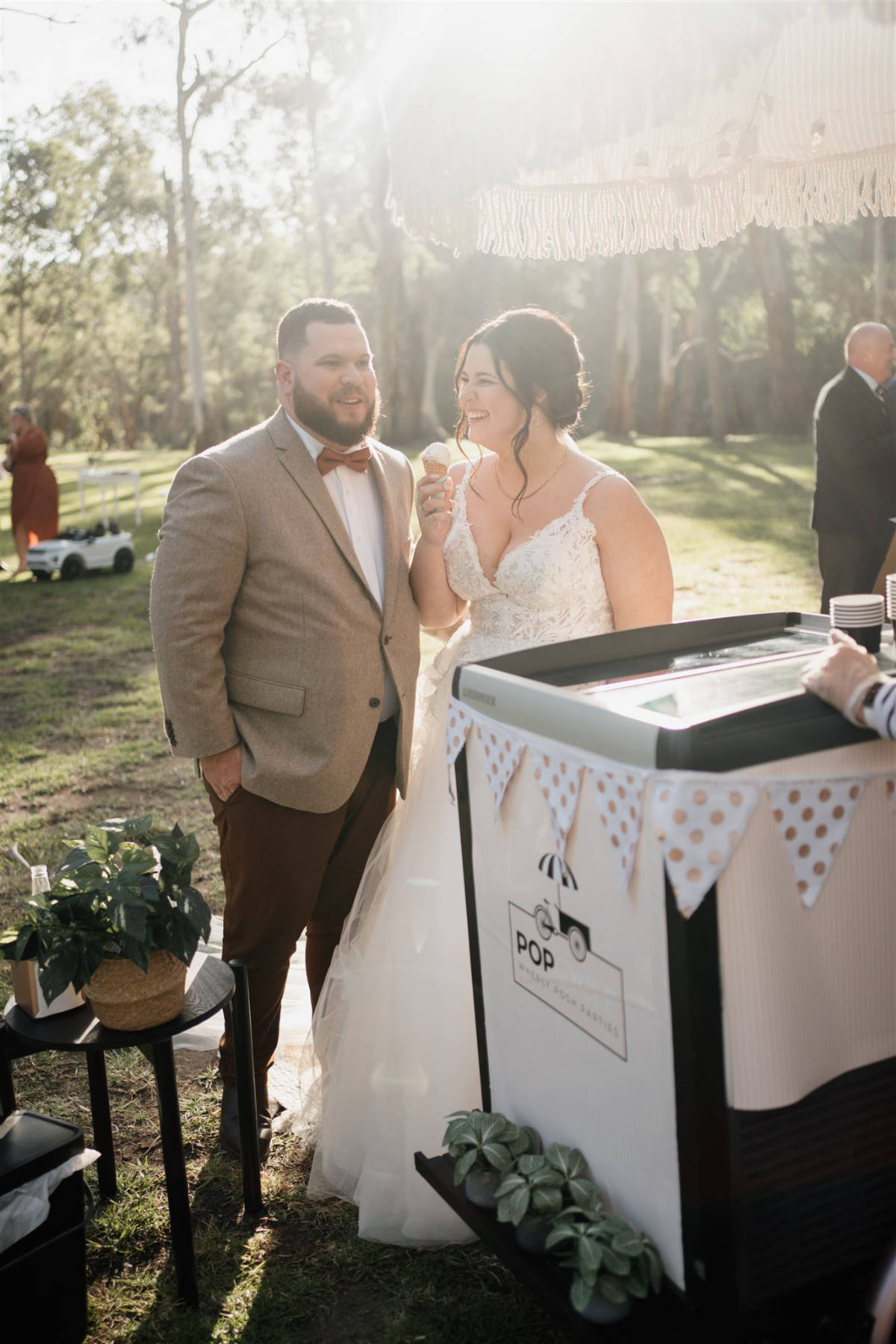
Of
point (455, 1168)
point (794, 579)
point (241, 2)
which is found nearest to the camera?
point (455, 1168)

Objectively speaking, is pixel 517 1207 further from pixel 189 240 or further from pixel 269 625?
pixel 189 240

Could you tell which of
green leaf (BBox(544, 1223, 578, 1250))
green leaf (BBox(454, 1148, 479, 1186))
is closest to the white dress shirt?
green leaf (BBox(454, 1148, 479, 1186))

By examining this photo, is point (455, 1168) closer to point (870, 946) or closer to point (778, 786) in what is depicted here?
point (870, 946)

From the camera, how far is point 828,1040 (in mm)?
1807

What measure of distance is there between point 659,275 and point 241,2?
1594 cm

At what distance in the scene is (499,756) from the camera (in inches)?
83.2

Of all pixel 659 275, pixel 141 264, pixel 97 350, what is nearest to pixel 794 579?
pixel 659 275

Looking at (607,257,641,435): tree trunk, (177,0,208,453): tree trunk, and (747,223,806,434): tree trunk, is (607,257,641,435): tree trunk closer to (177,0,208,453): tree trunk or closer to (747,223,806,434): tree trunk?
(747,223,806,434): tree trunk

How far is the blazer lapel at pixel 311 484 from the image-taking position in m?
2.98

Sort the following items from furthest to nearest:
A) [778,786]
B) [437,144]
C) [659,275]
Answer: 1. [659,275]
2. [437,144]
3. [778,786]

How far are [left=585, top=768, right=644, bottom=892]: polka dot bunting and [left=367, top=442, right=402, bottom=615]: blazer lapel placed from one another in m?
1.41

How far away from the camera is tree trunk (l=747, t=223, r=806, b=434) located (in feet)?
79.6

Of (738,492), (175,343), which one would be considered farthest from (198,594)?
(175,343)

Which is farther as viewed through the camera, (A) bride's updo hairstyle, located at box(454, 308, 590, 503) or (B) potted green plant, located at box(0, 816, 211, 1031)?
(A) bride's updo hairstyle, located at box(454, 308, 590, 503)
